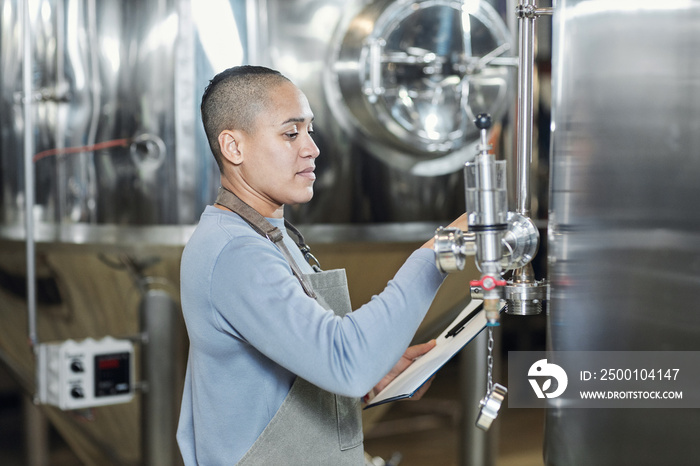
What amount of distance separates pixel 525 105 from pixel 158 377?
136 cm

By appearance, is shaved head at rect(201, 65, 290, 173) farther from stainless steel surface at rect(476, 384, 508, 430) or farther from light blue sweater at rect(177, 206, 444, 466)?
stainless steel surface at rect(476, 384, 508, 430)

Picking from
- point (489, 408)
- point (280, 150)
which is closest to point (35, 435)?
point (280, 150)

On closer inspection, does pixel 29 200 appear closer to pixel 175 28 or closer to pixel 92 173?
pixel 92 173

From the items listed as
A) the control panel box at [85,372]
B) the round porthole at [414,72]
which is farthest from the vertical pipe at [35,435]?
the round porthole at [414,72]

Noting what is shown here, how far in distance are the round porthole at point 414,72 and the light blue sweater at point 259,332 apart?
36.9 inches

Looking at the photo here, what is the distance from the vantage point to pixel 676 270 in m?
0.85

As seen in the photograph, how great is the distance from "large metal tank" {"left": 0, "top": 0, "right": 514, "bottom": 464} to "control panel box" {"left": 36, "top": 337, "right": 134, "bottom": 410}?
0.19 feet

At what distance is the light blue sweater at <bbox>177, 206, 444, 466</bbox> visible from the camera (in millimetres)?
930

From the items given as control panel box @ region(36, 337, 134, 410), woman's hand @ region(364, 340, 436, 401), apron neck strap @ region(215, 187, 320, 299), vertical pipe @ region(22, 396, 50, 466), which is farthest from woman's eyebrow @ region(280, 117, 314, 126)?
vertical pipe @ region(22, 396, 50, 466)

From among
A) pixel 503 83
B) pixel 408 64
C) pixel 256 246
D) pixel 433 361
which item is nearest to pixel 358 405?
pixel 433 361

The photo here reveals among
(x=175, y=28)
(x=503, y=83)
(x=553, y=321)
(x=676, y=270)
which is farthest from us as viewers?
(x=503, y=83)

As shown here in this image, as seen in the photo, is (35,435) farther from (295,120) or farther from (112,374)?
(295,120)

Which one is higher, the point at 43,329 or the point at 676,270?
the point at 676,270

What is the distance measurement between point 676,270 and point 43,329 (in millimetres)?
1782
